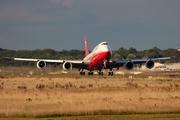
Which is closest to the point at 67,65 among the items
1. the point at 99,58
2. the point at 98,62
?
the point at 98,62

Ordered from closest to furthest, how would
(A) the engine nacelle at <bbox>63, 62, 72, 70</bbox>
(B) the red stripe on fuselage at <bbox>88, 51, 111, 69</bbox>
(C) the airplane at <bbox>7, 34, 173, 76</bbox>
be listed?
1. (B) the red stripe on fuselage at <bbox>88, 51, 111, 69</bbox>
2. (C) the airplane at <bbox>7, 34, 173, 76</bbox>
3. (A) the engine nacelle at <bbox>63, 62, 72, 70</bbox>

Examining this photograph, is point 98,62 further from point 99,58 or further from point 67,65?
point 67,65

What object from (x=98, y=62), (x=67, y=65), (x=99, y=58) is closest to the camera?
(x=99, y=58)

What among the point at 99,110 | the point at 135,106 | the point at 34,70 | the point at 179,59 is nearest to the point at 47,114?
the point at 99,110

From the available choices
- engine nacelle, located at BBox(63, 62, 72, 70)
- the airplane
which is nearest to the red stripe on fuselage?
the airplane

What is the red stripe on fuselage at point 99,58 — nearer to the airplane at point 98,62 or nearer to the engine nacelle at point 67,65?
the airplane at point 98,62

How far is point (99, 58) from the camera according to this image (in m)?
50.2

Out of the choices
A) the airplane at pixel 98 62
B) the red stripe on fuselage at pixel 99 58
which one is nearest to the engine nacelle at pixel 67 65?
the airplane at pixel 98 62

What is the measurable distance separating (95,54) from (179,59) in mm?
95620

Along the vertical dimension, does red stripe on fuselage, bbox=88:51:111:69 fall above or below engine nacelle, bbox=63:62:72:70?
above

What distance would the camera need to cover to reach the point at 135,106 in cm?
1689

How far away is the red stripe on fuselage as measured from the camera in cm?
4934

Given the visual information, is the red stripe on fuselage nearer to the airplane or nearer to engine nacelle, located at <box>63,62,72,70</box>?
the airplane

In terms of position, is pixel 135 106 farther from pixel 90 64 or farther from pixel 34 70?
pixel 34 70
